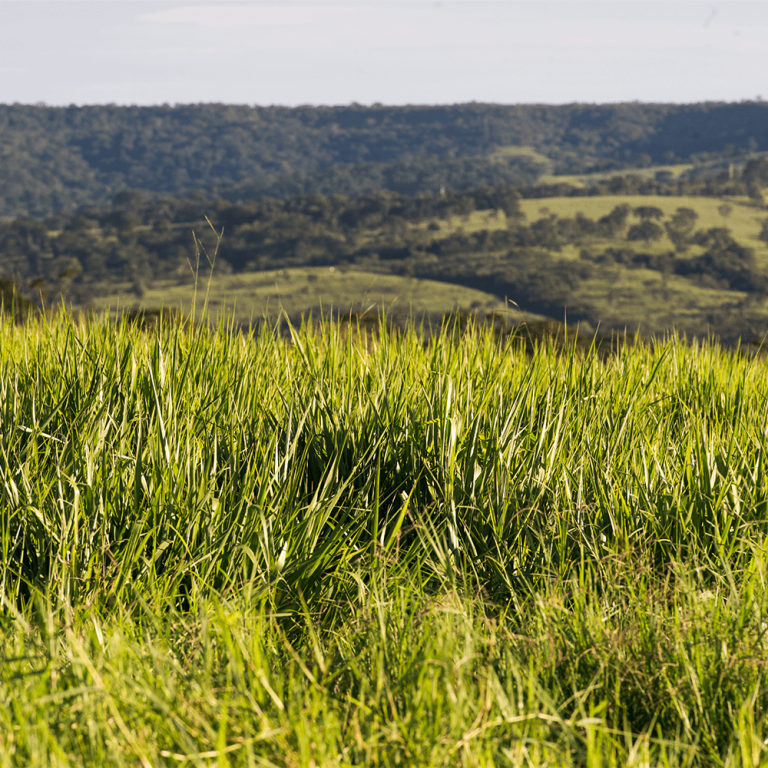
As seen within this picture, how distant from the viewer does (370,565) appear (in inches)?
88.7

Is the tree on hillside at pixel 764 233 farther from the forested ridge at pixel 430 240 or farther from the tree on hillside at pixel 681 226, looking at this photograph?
the tree on hillside at pixel 681 226

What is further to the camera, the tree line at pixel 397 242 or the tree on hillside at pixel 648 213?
the tree on hillside at pixel 648 213

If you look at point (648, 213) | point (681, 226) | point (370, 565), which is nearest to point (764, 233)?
point (681, 226)

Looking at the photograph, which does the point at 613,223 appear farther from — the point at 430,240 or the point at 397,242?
the point at 397,242

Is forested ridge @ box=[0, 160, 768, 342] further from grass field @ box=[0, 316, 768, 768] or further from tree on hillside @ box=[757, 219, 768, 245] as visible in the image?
grass field @ box=[0, 316, 768, 768]

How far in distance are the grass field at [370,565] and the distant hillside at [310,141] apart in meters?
138

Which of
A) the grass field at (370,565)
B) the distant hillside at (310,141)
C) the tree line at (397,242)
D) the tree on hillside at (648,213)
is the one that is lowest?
the grass field at (370,565)

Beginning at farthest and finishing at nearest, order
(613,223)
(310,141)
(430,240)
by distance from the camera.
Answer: (310,141), (430,240), (613,223)

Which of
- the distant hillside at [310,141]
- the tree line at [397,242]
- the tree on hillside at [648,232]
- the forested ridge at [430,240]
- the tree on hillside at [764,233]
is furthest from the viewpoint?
the distant hillside at [310,141]

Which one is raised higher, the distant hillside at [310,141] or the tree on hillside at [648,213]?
the distant hillside at [310,141]

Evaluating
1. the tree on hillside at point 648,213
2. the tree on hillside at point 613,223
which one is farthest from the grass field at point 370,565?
the tree on hillside at point 648,213

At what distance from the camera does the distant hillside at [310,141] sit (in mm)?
143500

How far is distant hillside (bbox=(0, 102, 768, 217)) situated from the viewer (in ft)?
471

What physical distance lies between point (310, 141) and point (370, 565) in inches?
7461
